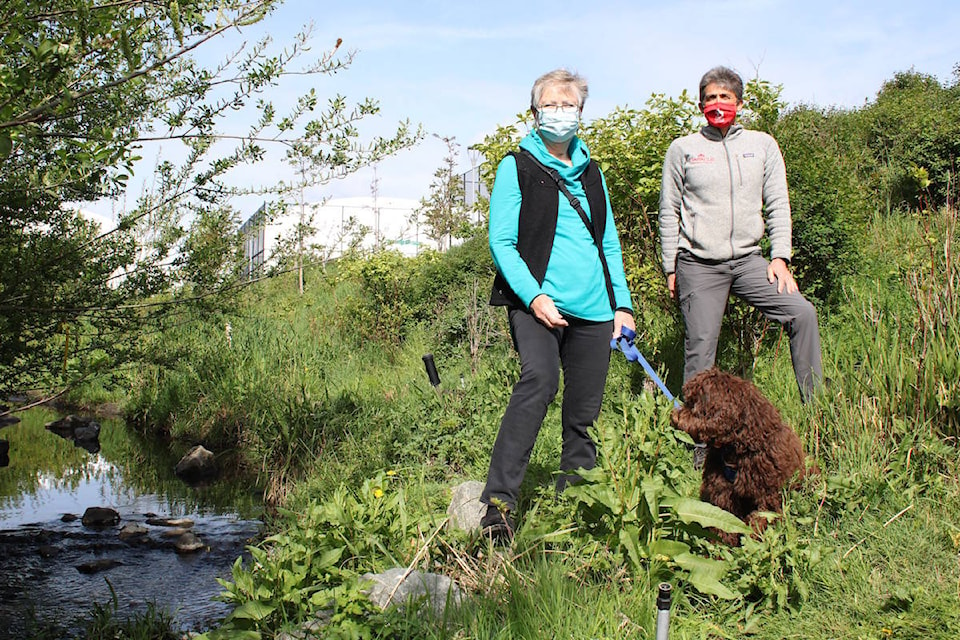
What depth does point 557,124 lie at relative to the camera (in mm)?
3629

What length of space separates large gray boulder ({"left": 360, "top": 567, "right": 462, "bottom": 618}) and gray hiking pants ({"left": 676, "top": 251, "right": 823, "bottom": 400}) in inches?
86.3

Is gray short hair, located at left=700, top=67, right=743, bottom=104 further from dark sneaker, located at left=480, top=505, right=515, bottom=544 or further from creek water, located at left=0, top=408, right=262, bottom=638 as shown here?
creek water, located at left=0, top=408, right=262, bottom=638

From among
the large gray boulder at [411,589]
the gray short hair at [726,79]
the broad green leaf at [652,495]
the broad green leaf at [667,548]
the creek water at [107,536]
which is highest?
the gray short hair at [726,79]

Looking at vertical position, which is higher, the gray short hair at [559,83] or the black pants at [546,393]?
the gray short hair at [559,83]

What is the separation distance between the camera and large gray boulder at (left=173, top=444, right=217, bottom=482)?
25.9 feet

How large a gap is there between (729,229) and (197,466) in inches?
226

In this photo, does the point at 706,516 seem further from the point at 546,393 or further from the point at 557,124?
the point at 557,124

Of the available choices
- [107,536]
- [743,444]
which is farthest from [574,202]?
[107,536]

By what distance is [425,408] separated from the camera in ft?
21.7

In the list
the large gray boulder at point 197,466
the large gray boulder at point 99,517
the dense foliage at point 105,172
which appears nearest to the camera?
the dense foliage at point 105,172

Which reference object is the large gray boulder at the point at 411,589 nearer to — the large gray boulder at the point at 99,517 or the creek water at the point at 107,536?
the creek water at the point at 107,536

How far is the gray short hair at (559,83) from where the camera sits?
3670 mm

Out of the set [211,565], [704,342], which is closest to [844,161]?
[704,342]

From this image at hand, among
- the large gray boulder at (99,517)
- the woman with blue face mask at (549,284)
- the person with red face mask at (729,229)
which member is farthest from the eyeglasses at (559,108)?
the large gray boulder at (99,517)
